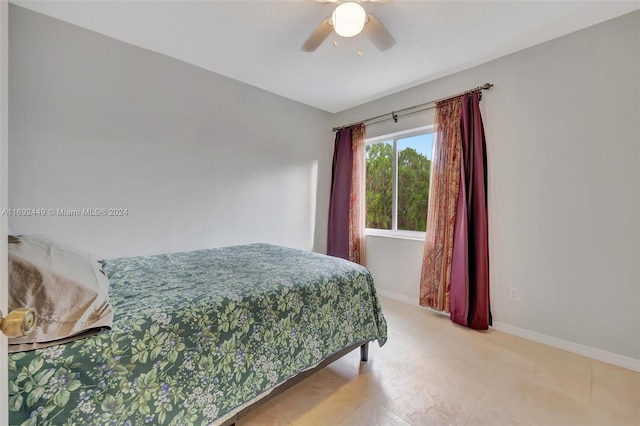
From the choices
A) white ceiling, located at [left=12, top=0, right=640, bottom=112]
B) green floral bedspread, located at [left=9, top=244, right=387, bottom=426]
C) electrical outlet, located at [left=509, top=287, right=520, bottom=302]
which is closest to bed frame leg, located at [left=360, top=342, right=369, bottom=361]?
green floral bedspread, located at [left=9, top=244, right=387, bottom=426]

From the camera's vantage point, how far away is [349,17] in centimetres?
159

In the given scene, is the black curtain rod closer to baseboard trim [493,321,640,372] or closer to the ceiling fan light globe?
the ceiling fan light globe

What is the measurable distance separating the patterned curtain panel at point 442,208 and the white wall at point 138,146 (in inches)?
69.0

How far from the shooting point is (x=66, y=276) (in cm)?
94

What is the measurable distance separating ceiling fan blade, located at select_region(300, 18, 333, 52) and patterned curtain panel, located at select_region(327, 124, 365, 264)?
1.72 m

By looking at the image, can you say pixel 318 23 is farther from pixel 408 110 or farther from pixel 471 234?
pixel 471 234

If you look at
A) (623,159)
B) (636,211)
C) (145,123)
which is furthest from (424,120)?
(145,123)

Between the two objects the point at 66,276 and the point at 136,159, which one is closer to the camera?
the point at 66,276

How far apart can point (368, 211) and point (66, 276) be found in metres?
3.19

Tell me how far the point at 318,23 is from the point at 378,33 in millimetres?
504

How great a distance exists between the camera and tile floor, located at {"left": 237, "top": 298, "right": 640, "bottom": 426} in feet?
4.72

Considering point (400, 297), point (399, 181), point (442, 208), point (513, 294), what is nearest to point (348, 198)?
point (399, 181)

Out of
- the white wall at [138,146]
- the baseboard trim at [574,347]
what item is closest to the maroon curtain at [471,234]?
the baseboard trim at [574,347]

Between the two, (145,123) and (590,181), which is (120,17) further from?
(590,181)
